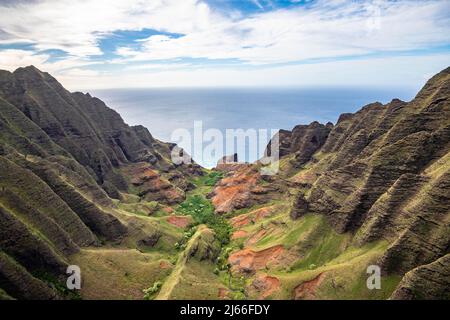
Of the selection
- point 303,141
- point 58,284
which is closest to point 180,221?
point 58,284

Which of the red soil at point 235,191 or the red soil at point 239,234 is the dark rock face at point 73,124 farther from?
the red soil at point 239,234

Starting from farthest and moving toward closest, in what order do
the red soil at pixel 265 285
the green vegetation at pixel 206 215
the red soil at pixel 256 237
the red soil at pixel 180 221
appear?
the red soil at pixel 180 221, the green vegetation at pixel 206 215, the red soil at pixel 256 237, the red soil at pixel 265 285

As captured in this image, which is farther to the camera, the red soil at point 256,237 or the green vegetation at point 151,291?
the red soil at point 256,237

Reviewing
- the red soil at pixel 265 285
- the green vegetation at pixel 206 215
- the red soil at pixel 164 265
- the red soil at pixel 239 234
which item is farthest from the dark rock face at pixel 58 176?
the red soil at pixel 265 285

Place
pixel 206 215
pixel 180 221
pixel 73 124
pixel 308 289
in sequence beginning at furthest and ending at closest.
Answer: pixel 73 124
pixel 206 215
pixel 180 221
pixel 308 289

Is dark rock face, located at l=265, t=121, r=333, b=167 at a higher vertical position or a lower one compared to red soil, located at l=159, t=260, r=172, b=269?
higher

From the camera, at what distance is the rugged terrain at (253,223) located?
225 ft

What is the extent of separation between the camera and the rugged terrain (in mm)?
68688

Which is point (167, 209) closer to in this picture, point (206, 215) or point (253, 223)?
point (206, 215)

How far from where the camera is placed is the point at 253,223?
117 metres

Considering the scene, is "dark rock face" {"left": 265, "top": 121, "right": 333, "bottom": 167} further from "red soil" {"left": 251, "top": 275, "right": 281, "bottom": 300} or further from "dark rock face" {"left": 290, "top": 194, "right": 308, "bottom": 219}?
"red soil" {"left": 251, "top": 275, "right": 281, "bottom": 300}

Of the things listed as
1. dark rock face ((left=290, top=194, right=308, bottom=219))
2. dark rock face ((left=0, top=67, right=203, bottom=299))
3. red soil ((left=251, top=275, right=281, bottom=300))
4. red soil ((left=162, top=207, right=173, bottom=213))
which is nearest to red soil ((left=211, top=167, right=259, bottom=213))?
dark rock face ((left=0, top=67, right=203, bottom=299))

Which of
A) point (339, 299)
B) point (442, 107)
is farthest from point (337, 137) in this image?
point (339, 299)

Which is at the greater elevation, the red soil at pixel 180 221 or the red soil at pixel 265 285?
the red soil at pixel 180 221
